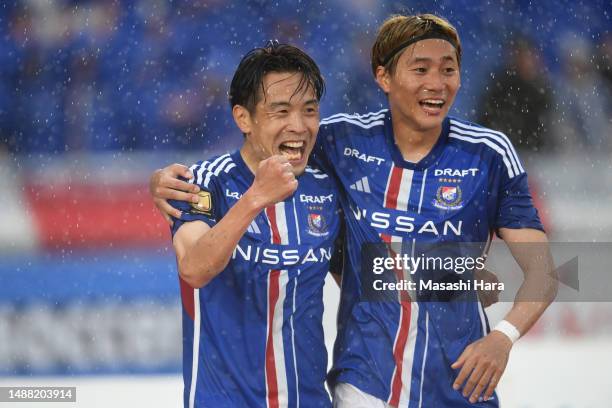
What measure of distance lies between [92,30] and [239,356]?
18.8 feet

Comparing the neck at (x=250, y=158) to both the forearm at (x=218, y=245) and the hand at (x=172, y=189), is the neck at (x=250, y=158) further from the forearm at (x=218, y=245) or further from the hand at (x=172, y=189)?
the forearm at (x=218, y=245)

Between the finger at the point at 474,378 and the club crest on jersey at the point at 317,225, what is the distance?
0.62 metres

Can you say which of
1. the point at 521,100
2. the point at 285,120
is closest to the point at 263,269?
the point at 285,120

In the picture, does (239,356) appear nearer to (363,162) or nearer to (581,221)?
(363,162)

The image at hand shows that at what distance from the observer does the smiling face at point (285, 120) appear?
9.73ft

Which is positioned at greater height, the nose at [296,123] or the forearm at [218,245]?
the nose at [296,123]

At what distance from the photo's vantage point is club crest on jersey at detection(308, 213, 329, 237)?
3.00 metres

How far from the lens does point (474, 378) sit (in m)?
3.00

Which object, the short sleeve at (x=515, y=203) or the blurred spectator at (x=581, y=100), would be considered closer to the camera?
the short sleeve at (x=515, y=203)

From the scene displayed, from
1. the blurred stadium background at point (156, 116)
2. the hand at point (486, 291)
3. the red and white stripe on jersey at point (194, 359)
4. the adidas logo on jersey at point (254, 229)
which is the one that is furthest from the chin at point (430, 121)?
the blurred stadium background at point (156, 116)

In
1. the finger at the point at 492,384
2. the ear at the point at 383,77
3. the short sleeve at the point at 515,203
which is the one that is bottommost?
the finger at the point at 492,384

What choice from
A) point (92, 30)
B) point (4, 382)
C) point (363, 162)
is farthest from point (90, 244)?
point (363, 162)

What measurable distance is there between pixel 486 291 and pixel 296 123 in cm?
90

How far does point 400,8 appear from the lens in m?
7.74
